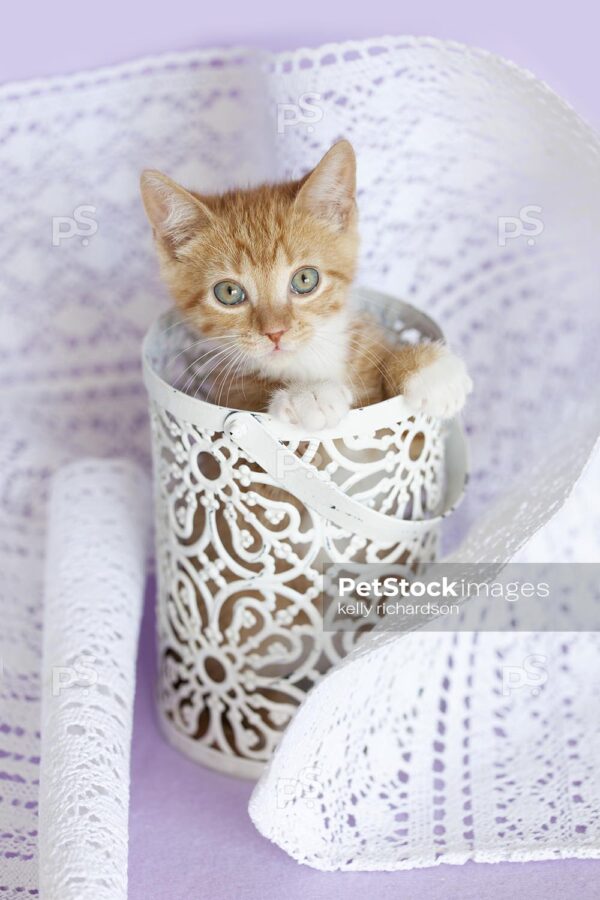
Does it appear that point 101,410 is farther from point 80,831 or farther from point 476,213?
point 80,831

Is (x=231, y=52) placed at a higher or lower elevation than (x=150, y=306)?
higher

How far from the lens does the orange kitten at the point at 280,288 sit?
1.07 metres

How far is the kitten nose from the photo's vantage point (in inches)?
42.0

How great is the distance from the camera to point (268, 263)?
1093 millimetres

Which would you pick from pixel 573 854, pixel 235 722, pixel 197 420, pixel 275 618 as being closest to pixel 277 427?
pixel 197 420

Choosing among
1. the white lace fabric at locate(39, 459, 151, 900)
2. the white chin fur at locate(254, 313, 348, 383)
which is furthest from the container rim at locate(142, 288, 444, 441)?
the white lace fabric at locate(39, 459, 151, 900)

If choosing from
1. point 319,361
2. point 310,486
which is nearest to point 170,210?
point 319,361

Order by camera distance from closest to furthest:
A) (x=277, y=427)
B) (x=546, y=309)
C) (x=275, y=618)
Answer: (x=277, y=427), (x=275, y=618), (x=546, y=309)

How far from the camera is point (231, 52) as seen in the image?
129cm

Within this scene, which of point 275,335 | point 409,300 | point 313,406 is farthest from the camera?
point 409,300

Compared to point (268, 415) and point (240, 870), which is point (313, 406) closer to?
point (268, 415)

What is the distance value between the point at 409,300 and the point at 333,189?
33cm

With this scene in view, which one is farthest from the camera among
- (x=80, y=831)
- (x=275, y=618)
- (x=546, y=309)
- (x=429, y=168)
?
(x=546, y=309)

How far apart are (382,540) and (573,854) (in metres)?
0.35
